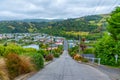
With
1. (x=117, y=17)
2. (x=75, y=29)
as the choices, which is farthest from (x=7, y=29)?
(x=117, y=17)

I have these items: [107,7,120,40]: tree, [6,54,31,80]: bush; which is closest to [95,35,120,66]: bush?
[107,7,120,40]: tree

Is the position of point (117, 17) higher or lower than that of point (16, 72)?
higher

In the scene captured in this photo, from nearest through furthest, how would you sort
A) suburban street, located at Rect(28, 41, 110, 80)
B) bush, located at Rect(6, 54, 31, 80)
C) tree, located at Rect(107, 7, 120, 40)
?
bush, located at Rect(6, 54, 31, 80)
suburban street, located at Rect(28, 41, 110, 80)
tree, located at Rect(107, 7, 120, 40)

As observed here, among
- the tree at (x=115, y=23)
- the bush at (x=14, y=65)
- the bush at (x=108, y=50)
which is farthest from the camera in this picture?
the bush at (x=108, y=50)

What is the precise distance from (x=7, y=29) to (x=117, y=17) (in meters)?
143

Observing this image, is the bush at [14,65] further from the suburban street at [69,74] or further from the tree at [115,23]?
the tree at [115,23]

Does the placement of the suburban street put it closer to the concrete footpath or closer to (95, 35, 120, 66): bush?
the concrete footpath

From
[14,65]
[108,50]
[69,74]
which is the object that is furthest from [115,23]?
[14,65]

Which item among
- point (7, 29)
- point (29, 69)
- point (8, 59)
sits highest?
point (8, 59)

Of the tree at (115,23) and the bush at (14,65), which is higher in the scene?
the tree at (115,23)

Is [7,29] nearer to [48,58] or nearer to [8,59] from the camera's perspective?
[48,58]

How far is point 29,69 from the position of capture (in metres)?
30.2

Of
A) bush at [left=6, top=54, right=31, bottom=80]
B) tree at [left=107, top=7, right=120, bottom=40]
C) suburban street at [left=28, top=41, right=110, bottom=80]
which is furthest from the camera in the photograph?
tree at [left=107, top=7, right=120, bottom=40]

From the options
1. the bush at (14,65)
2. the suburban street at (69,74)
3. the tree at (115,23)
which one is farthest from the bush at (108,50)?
the bush at (14,65)
